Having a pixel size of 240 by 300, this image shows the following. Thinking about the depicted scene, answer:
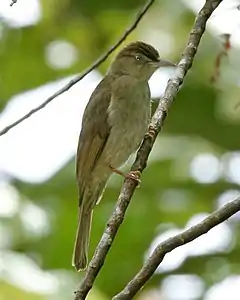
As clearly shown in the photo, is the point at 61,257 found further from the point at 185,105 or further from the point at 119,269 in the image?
the point at 185,105

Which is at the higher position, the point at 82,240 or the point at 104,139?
the point at 104,139

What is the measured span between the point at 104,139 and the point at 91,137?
0.22ft

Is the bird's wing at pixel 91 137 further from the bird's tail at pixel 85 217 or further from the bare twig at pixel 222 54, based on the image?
the bare twig at pixel 222 54

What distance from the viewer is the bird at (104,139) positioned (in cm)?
483

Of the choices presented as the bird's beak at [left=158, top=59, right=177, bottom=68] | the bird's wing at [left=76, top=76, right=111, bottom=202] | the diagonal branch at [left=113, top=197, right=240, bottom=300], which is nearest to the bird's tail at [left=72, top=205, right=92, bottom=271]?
the bird's wing at [left=76, top=76, right=111, bottom=202]

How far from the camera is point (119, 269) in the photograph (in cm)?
503

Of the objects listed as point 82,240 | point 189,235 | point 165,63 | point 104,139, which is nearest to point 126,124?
point 104,139

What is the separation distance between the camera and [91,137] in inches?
193

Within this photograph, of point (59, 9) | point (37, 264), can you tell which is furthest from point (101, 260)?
point (59, 9)

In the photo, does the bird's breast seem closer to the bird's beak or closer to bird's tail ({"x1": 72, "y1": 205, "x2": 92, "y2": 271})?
the bird's beak

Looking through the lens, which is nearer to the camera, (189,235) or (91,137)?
(189,235)

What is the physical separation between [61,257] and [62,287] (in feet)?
2.33

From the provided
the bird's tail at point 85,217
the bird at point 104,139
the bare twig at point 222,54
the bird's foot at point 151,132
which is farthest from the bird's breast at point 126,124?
the bird's foot at point 151,132

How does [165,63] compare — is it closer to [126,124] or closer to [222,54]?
[126,124]
